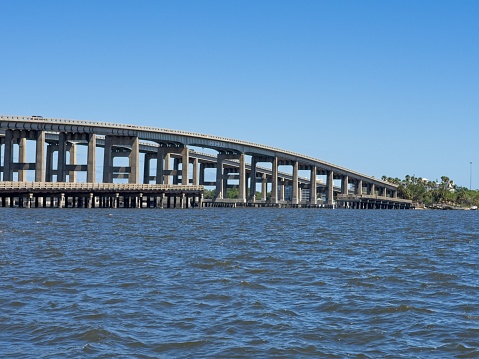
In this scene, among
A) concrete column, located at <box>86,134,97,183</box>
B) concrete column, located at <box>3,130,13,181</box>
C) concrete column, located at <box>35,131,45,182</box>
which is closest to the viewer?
concrete column, located at <box>35,131,45,182</box>

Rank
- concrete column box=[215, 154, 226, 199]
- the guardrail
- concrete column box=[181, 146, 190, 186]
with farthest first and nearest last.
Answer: concrete column box=[215, 154, 226, 199], concrete column box=[181, 146, 190, 186], the guardrail

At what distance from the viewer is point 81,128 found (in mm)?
126938

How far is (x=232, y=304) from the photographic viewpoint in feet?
68.3

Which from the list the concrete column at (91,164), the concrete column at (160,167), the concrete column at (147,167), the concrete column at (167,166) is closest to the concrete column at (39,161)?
the concrete column at (91,164)

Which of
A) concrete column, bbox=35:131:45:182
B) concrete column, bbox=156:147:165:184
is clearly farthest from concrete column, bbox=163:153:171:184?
concrete column, bbox=35:131:45:182

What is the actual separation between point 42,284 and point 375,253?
753 inches

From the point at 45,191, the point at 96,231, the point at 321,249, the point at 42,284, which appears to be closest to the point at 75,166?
the point at 45,191

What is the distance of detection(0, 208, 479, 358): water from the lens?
16.0 meters

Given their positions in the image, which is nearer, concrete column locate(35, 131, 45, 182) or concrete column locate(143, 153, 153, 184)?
concrete column locate(35, 131, 45, 182)

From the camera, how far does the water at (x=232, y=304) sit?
16.0 meters

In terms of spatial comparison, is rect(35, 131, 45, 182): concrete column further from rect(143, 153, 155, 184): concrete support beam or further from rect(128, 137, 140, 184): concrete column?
rect(143, 153, 155, 184): concrete support beam

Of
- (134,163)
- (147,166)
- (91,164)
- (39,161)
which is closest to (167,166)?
(147,166)

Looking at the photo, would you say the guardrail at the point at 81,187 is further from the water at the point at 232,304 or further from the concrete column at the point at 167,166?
the water at the point at 232,304

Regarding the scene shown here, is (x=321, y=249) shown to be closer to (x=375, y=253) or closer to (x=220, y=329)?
(x=375, y=253)
